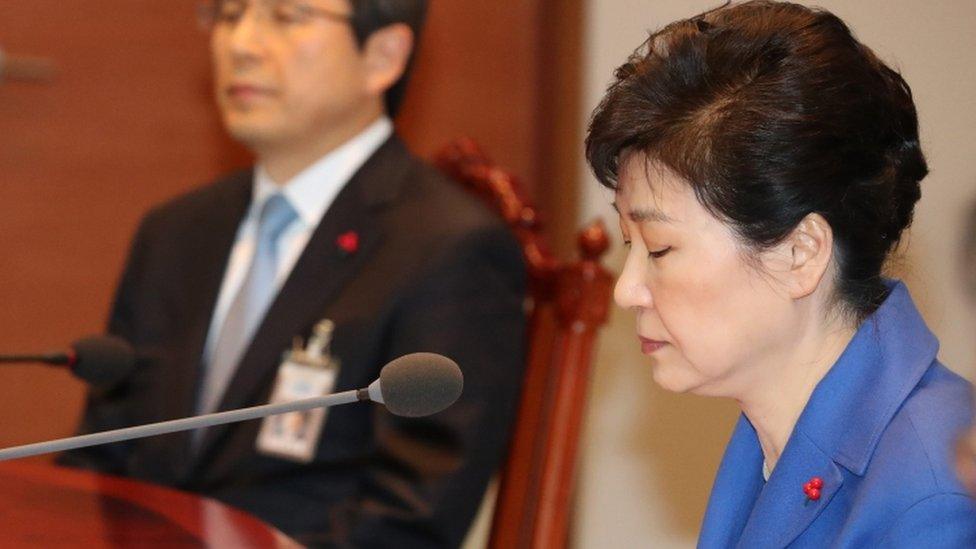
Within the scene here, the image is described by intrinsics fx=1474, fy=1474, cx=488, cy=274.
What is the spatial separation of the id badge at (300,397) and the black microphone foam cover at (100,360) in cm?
34

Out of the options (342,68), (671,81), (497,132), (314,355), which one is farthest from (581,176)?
(671,81)

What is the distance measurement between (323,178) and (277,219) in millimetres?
101

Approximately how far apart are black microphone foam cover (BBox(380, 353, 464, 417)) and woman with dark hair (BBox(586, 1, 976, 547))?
9.5 inches

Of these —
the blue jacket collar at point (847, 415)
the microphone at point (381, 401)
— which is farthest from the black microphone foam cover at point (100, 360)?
the blue jacket collar at point (847, 415)

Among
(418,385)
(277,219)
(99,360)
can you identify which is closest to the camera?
(418,385)

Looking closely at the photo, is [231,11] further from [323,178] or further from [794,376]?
[794,376]

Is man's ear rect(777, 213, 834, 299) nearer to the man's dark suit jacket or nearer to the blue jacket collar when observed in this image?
the blue jacket collar

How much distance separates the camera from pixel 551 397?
1.86 meters

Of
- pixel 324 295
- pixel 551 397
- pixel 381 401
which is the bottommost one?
pixel 551 397

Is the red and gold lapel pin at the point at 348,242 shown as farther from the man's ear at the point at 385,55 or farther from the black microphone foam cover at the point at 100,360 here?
the black microphone foam cover at the point at 100,360

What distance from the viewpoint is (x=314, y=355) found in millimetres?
2125

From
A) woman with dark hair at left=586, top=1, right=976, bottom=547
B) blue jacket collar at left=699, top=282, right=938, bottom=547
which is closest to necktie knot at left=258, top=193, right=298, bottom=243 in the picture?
woman with dark hair at left=586, top=1, right=976, bottom=547

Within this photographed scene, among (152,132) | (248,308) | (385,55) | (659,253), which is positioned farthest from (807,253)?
(152,132)

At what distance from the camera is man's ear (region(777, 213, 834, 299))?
1259mm
